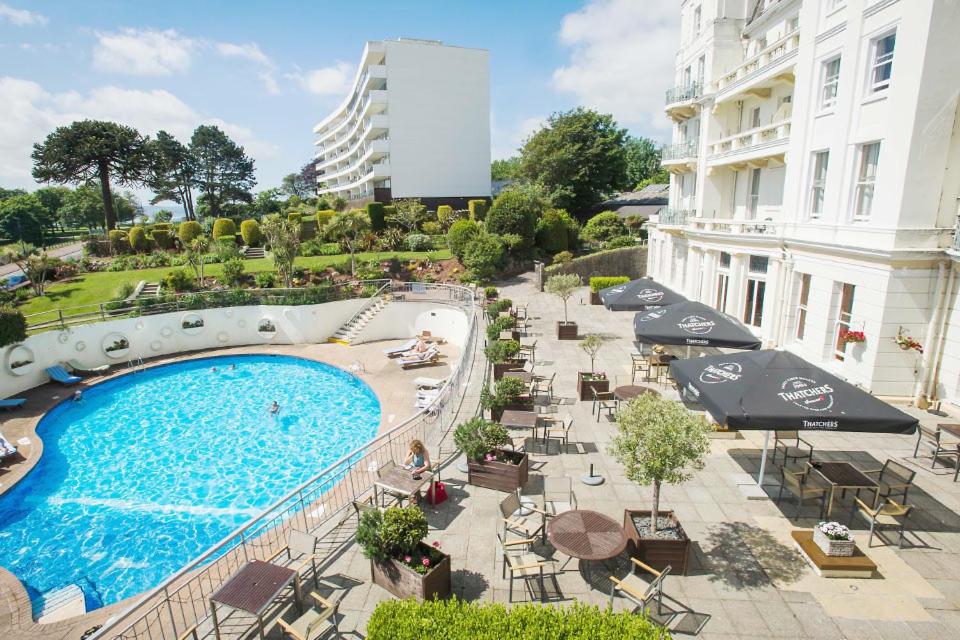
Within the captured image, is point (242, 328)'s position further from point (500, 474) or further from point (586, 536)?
point (586, 536)

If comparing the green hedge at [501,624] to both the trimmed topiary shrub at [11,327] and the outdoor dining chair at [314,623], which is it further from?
the trimmed topiary shrub at [11,327]

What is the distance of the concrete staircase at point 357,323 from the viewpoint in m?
31.3

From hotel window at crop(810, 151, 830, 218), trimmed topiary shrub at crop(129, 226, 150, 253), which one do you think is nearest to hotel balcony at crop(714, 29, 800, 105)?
hotel window at crop(810, 151, 830, 218)

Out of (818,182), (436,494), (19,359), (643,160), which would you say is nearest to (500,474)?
(436,494)

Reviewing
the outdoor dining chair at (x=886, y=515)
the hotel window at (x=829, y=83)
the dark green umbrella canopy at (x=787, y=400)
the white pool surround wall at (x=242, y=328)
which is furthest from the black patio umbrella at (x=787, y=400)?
the white pool surround wall at (x=242, y=328)

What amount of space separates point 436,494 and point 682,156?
24.0m

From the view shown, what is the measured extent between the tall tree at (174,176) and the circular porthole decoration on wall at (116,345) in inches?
1875

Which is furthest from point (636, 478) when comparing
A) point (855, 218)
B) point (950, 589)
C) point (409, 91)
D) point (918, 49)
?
point (409, 91)

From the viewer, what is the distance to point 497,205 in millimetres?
37656

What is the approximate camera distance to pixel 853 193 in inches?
567

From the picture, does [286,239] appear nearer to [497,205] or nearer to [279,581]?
[497,205]

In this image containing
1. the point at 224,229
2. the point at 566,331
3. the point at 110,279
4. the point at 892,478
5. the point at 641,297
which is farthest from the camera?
the point at 224,229

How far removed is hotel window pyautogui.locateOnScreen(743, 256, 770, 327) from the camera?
19094 millimetres

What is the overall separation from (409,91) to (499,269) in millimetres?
30945
